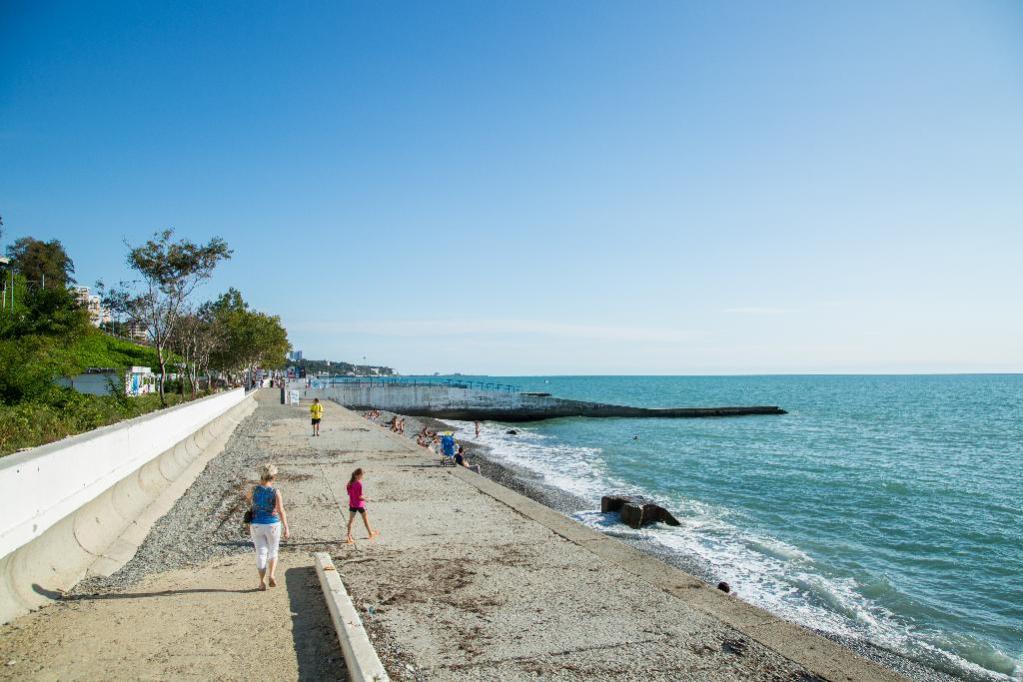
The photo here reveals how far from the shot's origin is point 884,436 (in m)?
47.0

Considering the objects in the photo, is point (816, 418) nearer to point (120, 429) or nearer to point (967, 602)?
point (967, 602)

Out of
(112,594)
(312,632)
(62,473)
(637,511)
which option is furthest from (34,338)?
(312,632)

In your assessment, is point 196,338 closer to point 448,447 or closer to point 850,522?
point 448,447

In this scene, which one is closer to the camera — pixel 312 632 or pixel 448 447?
pixel 312 632

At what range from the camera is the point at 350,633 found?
568cm

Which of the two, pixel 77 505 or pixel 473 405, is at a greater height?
pixel 77 505

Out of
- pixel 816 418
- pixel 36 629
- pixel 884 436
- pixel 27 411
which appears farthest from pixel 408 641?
pixel 816 418

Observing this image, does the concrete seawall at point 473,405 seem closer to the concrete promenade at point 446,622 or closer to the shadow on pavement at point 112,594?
the concrete promenade at point 446,622

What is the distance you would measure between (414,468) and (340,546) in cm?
778

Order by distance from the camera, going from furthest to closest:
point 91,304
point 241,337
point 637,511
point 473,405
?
point 473,405
point 241,337
point 91,304
point 637,511

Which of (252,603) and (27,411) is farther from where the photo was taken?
(27,411)

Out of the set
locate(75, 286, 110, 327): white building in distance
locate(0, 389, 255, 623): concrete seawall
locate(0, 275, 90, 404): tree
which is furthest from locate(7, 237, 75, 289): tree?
locate(0, 389, 255, 623): concrete seawall

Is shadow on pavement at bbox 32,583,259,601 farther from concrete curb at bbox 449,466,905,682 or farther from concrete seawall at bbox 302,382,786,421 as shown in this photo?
concrete seawall at bbox 302,382,786,421

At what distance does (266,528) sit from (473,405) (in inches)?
2491
